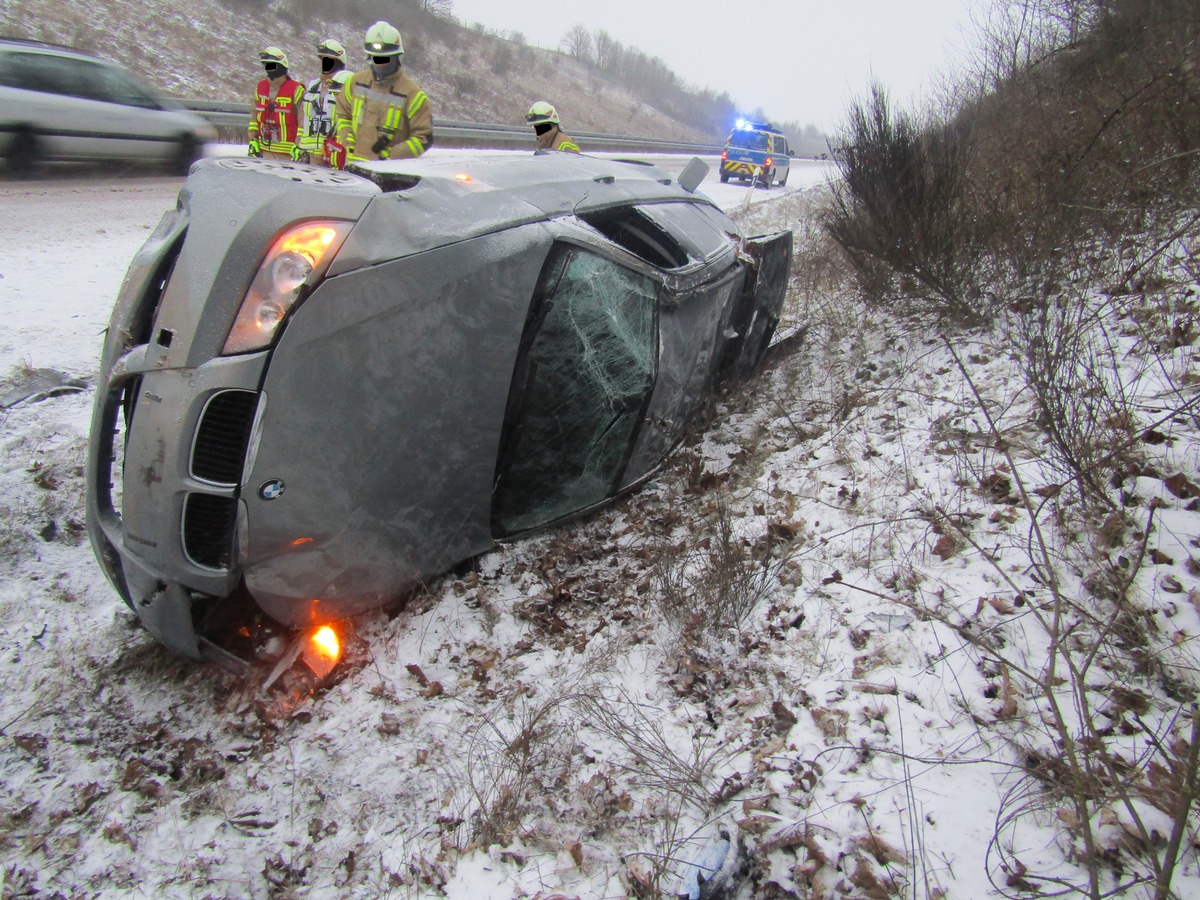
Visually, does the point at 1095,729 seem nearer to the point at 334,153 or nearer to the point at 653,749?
the point at 653,749

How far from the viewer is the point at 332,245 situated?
2.21 m

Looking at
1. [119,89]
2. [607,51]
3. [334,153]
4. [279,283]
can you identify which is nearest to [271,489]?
[279,283]

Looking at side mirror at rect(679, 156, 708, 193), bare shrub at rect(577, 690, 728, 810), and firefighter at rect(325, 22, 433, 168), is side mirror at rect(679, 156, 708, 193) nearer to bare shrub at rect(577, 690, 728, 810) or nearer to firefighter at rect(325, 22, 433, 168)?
firefighter at rect(325, 22, 433, 168)

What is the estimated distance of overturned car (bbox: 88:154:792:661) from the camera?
2123mm

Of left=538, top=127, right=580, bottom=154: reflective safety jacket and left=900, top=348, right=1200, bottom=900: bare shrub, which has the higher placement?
left=538, top=127, right=580, bottom=154: reflective safety jacket

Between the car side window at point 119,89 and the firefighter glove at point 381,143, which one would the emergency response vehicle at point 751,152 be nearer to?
the car side window at point 119,89

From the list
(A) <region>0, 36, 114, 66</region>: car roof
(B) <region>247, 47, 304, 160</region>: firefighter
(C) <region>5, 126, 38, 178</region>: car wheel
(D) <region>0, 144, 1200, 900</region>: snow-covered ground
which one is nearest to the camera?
(D) <region>0, 144, 1200, 900</region>: snow-covered ground

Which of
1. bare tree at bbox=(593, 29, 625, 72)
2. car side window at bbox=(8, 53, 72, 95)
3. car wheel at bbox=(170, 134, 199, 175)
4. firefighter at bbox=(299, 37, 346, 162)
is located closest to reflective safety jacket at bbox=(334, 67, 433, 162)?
firefighter at bbox=(299, 37, 346, 162)

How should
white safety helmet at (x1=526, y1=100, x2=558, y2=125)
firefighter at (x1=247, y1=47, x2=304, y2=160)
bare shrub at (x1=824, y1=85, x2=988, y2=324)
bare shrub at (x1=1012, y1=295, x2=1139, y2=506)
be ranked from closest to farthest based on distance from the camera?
bare shrub at (x1=1012, y1=295, x2=1139, y2=506) → bare shrub at (x1=824, y1=85, x2=988, y2=324) → white safety helmet at (x1=526, y1=100, x2=558, y2=125) → firefighter at (x1=247, y1=47, x2=304, y2=160)

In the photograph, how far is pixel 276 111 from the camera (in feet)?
23.4

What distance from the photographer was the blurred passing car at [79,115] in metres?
8.16

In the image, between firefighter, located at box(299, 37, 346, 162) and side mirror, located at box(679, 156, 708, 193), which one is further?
firefighter, located at box(299, 37, 346, 162)

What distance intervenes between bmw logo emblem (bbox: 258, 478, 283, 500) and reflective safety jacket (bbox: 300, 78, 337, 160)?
20.0ft

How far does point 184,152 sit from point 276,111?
12.8ft
